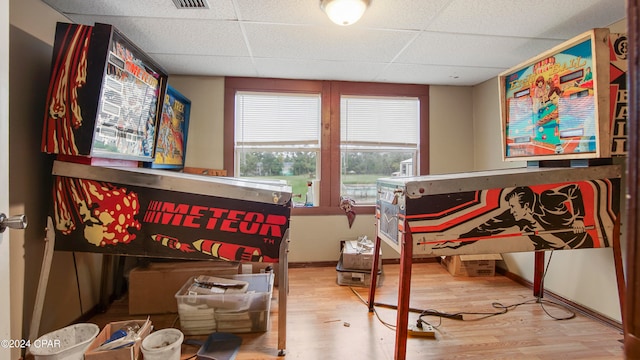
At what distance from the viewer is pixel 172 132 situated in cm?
286

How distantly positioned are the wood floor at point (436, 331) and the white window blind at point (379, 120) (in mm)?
1671

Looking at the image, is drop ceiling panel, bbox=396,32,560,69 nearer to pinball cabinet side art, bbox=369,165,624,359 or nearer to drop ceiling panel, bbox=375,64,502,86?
drop ceiling panel, bbox=375,64,502,86

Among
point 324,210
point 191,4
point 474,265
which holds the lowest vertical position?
point 474,265

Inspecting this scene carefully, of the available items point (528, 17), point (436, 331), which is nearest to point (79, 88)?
point (436, 331)

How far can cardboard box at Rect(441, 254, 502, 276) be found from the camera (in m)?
3.07

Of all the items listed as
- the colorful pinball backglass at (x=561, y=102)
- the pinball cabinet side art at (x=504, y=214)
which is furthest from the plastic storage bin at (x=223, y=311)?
the colorful pinball backglass at (x=561, y=102)

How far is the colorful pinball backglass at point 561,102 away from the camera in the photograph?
1636 millimetres

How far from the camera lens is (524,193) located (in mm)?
1666

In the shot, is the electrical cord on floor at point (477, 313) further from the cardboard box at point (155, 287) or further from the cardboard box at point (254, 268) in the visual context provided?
the cardboard box at point (155, 287)

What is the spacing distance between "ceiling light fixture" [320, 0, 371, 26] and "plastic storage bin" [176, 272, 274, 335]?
6.26 feet

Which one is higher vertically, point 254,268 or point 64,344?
point 254,268

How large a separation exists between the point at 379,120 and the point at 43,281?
3.23 meters

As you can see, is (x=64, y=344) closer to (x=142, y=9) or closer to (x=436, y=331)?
(x=142, y=9)

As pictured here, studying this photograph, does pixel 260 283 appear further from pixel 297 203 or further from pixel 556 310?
pixel 556 310
